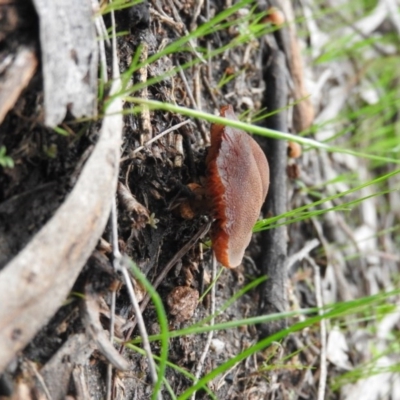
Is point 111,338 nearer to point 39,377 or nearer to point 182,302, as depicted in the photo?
point 39,377

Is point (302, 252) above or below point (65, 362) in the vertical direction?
below

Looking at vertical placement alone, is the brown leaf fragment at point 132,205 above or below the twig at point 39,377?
above

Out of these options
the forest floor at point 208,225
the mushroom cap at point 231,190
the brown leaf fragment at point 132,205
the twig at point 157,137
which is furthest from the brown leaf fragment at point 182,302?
the twig at point 157,137

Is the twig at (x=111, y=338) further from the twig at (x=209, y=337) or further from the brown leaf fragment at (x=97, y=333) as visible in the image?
the twig at (x=209, y=337)

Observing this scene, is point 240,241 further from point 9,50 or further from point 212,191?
point 9,50

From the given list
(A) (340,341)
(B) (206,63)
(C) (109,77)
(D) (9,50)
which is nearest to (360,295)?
(A) (340,341)

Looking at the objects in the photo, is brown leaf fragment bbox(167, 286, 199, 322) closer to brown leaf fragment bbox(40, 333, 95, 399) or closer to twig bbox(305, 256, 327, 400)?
brown leaf fragment bbox(40, 333, 95, 399)

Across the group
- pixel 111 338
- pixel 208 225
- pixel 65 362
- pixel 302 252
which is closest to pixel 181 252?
pixel 208 225

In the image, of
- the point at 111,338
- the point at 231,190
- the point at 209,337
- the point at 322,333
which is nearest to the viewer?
the point at 111,338
